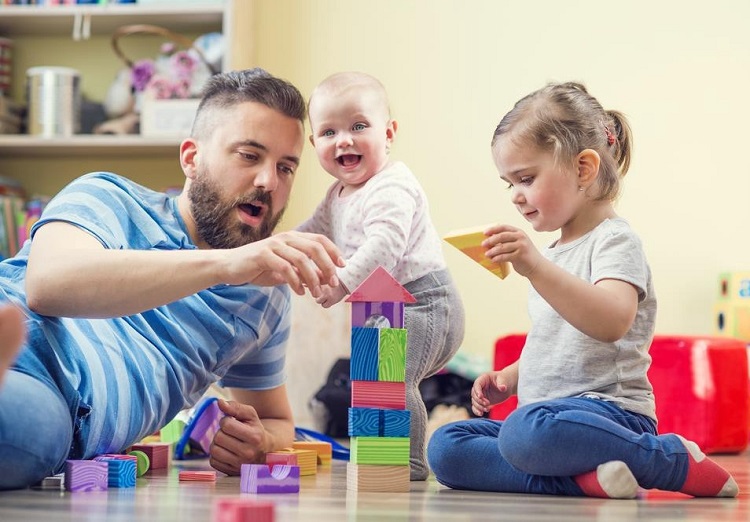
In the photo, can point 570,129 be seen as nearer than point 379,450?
No

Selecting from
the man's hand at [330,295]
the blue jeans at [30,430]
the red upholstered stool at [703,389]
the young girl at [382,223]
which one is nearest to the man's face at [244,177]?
the young girl at [382,223]

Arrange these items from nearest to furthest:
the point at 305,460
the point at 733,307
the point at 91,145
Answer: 1. the point at 305,460
2. the point at 733,307
3. the point at 91,145

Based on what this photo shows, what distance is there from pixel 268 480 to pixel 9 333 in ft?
1.85

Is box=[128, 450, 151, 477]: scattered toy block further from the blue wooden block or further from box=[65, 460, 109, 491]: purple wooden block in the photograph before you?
the blue wooden block

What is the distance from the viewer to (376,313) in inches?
61.9

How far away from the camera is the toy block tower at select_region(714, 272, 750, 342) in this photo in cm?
358

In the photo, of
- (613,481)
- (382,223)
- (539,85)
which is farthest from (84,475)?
(539,85)

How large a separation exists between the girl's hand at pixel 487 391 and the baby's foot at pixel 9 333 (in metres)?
0.93

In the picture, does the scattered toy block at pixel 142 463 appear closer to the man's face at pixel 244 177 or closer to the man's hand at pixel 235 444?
the man's hand at pixel 235 444

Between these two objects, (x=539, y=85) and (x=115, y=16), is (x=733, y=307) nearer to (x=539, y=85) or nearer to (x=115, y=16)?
(x=539, y=85)

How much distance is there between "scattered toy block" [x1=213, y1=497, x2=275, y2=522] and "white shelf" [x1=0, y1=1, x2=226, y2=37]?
299 cm

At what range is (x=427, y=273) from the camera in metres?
1.93

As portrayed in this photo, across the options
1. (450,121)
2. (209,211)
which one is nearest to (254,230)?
(209,211)

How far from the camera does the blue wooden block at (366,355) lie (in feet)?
5.02
